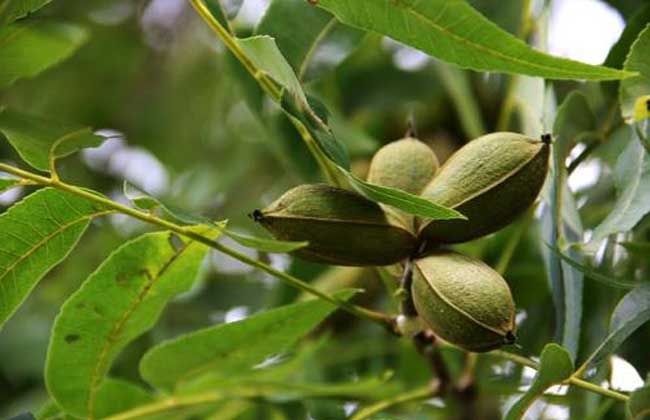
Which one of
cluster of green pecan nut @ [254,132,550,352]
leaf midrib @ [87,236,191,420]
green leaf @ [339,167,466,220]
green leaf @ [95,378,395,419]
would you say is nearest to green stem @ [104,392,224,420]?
green leaf @ [95,378,395,419]

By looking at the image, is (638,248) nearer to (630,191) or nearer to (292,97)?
(630,191)

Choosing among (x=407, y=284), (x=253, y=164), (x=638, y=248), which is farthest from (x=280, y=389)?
(x=253, y=164)

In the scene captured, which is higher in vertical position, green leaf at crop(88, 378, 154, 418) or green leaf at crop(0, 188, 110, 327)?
green leaf at crop(0, 188, 110, 327)

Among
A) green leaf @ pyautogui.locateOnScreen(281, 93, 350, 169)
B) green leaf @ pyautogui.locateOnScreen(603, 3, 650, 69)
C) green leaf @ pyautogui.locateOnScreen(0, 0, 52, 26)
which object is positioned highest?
green leaf @ pyautogui.locateOnScreen(0, 0, 52, 26)

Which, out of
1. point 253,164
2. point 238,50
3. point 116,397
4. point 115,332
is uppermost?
point 238,50

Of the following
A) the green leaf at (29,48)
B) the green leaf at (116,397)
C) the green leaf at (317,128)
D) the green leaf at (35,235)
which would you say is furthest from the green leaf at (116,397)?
the green leaf at (317,128)

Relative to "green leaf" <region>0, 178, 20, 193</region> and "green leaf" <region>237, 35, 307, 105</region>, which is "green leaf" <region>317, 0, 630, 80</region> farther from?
"green leaf" <region>0, 178, 20, 193</region>

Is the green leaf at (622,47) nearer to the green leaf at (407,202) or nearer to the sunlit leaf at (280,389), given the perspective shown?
the green leaf at (407,202)
